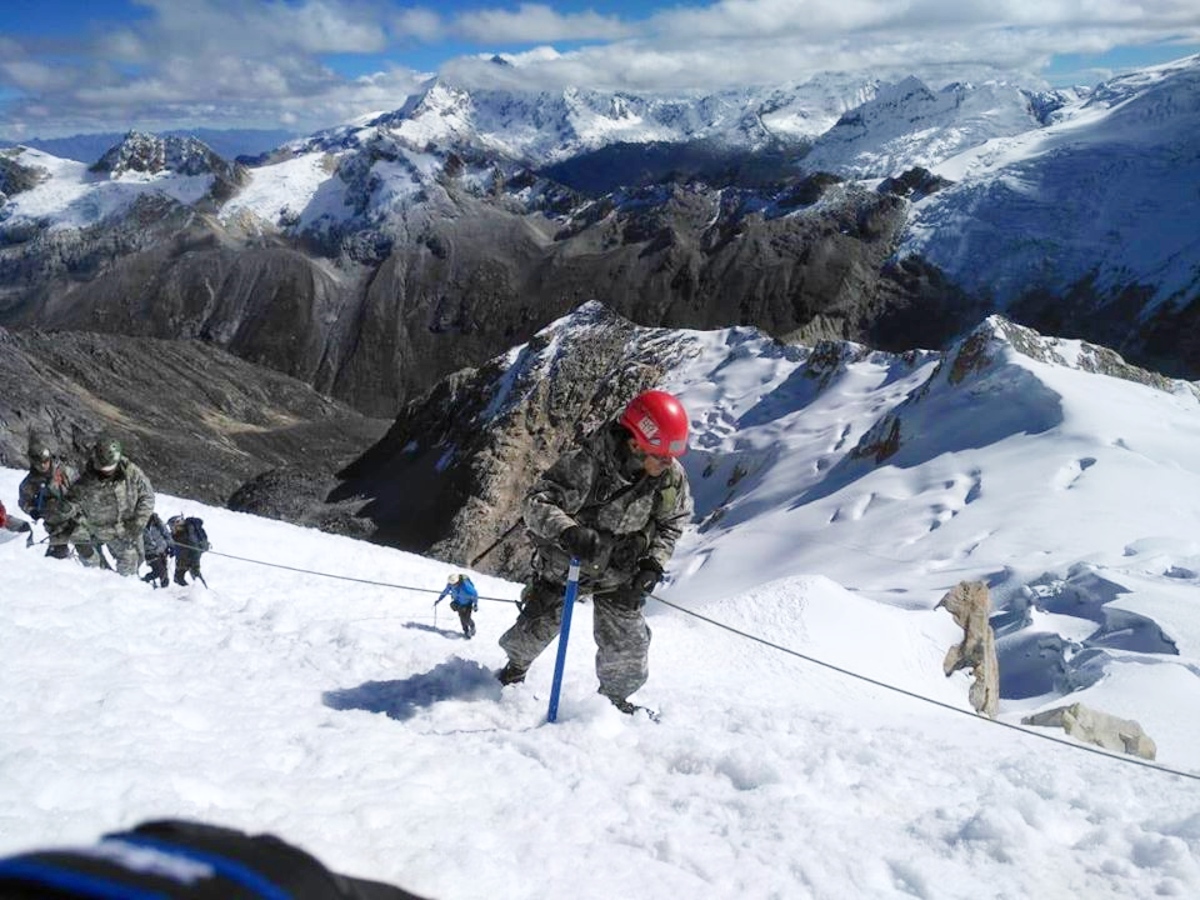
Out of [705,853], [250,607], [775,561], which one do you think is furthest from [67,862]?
[775,561]

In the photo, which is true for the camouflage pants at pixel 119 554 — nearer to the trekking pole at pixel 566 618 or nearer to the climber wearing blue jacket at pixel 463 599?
the climber wearing blue jacket at pixel 463 599

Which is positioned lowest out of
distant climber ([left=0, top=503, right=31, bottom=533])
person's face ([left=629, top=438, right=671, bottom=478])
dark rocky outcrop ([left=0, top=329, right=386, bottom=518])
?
dark rocky outcrop ([left=0, top=329, right=386, bottom=518])

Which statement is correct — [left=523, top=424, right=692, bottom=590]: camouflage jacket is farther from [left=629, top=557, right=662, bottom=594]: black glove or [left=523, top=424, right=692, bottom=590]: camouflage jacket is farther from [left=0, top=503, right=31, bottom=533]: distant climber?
[left=0, top=503, right=31, bottom=533]: distant climber

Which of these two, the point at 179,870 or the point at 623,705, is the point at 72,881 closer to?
the point at 179,870

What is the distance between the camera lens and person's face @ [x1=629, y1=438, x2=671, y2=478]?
7.48m

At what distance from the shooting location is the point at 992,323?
54.7 metres

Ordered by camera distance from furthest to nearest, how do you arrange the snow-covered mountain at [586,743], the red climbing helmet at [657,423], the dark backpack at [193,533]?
1. the dark backpack at [193,533]
2. the red climbing helmet at [657,423]
3. the snow-covered mountain at [586,743]

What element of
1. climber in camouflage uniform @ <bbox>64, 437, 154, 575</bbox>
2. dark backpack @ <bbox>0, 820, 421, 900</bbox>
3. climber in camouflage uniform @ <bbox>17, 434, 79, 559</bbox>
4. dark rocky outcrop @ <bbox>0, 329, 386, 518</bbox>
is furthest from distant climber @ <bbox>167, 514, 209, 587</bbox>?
dark rocky outcrop @ <bbox>0, 329, 386, 518</bbox>

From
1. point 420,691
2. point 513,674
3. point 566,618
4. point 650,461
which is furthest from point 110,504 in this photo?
point 650,461

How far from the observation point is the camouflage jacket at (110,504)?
1265 centimetres

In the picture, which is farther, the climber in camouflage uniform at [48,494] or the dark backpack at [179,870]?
the climber in camouflage uniform at [48,494]

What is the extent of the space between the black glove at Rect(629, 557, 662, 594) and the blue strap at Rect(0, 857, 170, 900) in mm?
5127

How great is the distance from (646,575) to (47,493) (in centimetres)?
1004

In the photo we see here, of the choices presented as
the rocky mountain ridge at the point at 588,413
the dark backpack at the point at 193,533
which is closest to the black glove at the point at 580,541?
the dark backpack at the point at 193,533
